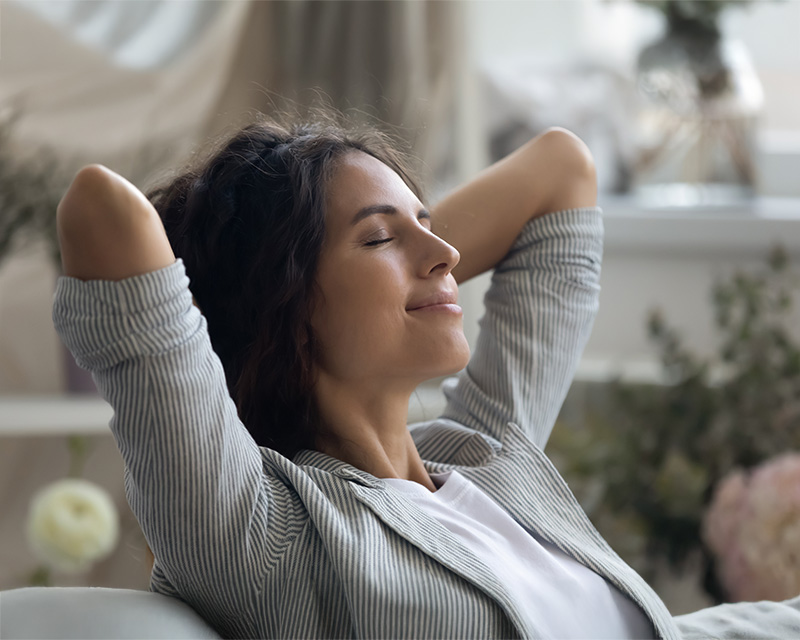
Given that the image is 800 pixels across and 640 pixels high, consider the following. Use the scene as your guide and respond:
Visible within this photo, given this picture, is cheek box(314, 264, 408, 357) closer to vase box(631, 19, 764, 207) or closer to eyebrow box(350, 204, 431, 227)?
eyebrow box(350, 204, 431, 227)

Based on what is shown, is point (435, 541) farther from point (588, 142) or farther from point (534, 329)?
point (588, 142)

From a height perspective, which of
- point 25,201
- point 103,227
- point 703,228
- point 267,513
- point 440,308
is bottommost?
point 703,228

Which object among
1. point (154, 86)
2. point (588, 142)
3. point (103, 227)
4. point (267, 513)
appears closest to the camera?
point (103, 227)

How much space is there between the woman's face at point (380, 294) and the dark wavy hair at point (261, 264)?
2 cm

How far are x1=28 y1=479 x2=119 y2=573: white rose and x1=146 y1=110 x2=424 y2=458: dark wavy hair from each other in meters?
0.82

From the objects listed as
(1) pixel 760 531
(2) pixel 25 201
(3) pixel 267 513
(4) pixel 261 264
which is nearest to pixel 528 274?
(4) pixel 261 264

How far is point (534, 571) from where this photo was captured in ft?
2.81

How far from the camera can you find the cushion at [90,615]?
712mm

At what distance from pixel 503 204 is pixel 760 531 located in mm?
828

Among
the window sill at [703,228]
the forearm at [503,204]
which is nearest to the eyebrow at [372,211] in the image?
the forearm at [503,204]

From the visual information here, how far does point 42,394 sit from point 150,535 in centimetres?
166

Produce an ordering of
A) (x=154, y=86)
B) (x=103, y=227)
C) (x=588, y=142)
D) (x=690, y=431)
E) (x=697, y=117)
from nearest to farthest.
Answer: (x=103, y=227)
(x=690, y=431)
(x=154, y=86)
(x=697, y=117)
(x=588, y=142)

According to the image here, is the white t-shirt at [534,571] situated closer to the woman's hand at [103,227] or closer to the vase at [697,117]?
the woman's hand at [103,227]

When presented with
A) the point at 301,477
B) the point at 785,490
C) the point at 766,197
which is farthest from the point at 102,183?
the point at 766,197
